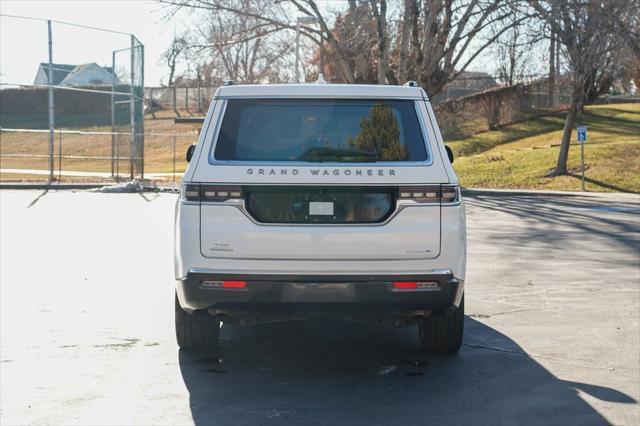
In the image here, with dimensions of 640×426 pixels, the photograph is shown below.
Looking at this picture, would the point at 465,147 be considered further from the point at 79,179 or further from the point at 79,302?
the point at 79,302

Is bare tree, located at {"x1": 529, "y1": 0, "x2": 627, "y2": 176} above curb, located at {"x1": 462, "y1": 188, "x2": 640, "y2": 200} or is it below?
above

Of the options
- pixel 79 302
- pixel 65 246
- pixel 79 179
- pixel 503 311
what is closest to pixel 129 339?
pixel 79 302

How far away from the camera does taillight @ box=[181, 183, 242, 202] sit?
20.6ft

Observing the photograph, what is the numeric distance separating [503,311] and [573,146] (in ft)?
119

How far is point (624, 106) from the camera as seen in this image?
61844 mm

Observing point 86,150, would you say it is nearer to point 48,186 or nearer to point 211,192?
point 48,186

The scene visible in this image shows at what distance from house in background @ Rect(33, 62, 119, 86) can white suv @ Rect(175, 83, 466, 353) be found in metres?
25.3

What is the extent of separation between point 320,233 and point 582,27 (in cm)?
2963

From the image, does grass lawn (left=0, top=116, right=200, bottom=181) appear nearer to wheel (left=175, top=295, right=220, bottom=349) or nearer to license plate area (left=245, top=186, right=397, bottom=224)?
wheel (left=175, top=295, right=220, bottom=349)

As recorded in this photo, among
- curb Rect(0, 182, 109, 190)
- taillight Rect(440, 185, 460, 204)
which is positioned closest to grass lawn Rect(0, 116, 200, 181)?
curb Rect(0, 182, 109, 190)

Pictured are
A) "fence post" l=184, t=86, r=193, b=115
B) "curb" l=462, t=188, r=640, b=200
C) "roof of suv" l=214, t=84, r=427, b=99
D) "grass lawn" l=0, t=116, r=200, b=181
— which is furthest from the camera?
"fence post" l=184, t=86, r=193, b=115

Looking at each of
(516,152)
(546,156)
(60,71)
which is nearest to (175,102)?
(516,152)

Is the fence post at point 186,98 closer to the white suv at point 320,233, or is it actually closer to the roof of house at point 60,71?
the roof of house at point 60,71

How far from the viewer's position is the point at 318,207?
249 inches
